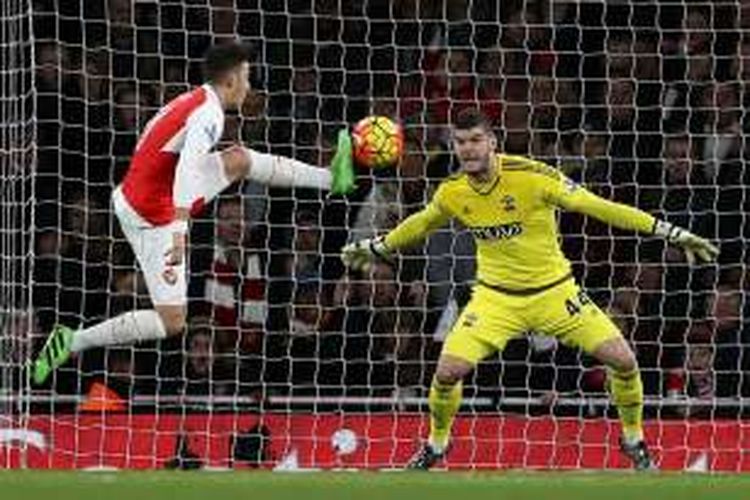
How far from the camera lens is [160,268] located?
9211 mm

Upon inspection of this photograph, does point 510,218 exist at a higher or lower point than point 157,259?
higher

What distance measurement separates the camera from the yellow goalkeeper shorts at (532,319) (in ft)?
30.0

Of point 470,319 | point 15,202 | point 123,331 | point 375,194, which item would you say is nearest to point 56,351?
point 123,331

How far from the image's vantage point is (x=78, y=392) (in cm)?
1060

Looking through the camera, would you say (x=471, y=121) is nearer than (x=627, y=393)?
Yes

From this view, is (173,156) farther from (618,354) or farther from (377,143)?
(618,354)

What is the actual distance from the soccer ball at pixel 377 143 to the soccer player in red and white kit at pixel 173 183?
53 millimetres

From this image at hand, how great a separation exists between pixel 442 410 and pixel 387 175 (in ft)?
7.57

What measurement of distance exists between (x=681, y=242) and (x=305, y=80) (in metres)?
3.17

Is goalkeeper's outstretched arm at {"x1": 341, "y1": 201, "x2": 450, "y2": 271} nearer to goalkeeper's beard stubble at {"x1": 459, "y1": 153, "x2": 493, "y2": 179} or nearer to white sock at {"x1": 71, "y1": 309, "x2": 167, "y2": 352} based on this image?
goalkeeper's beard stubble at {"x1": 459, "y1": 153, "x2": 493, "y2": 179}

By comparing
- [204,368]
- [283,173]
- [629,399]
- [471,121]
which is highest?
[471,121]

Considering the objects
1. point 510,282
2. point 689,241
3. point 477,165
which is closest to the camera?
point 689,241

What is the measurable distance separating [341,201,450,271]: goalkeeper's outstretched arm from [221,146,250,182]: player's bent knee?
0.55 meters

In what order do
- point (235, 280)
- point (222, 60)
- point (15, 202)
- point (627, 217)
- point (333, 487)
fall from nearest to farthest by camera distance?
1. point (333, 487)
2. point (627, 217)
3. point (222, 60)
4. point (15, 202)
5. point (235, 280)
